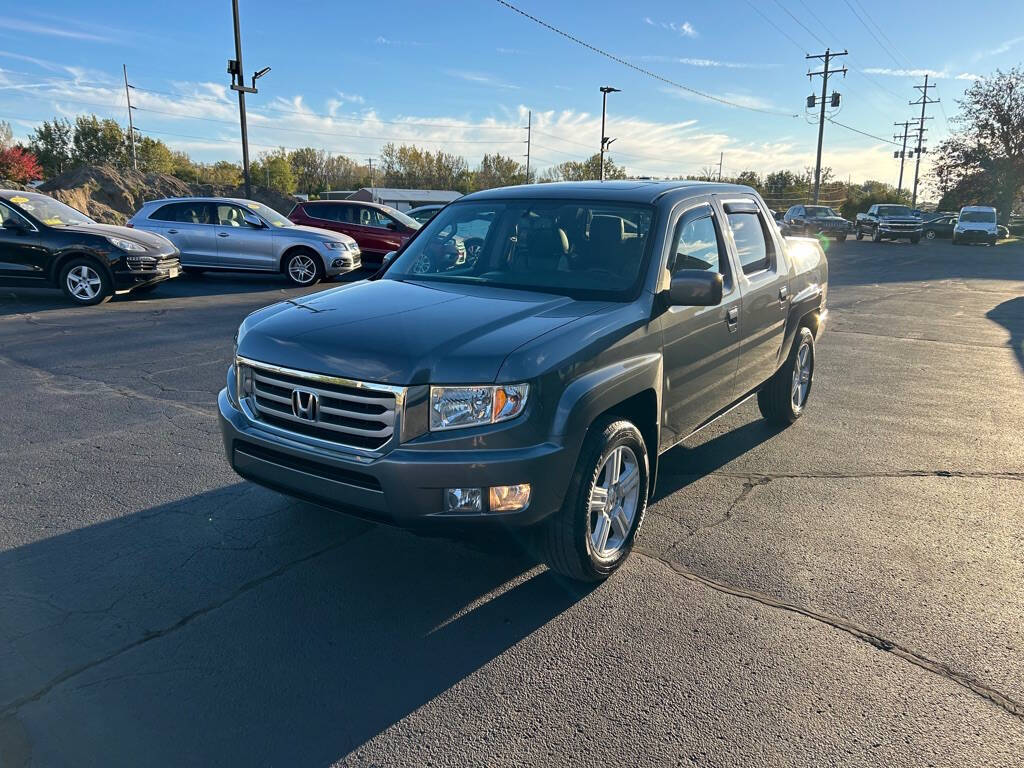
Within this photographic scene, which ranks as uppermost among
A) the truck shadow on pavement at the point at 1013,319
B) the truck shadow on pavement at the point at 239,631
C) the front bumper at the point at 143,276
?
the front bumper at the point at 143,276

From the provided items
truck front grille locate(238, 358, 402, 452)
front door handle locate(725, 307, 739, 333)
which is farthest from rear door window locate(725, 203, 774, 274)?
truck front grille locate(238, 358, 402, 452)

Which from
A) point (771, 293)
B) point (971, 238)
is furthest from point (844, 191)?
point (771, 293)

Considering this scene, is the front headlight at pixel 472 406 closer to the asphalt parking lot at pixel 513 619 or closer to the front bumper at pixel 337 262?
the asphalt parking lot at pixel 513 619

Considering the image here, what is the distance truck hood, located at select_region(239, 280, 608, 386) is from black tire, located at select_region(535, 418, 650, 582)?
0.55 metres

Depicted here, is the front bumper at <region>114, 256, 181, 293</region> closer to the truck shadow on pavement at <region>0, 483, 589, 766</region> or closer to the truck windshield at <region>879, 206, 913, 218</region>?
the truck shadow on pavement at <region>0, 483, 589, 766</region>

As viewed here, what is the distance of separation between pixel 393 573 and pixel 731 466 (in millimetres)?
2672

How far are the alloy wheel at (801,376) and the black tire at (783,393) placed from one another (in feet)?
0.05

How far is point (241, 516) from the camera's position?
429cm

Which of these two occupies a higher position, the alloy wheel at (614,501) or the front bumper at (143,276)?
the front bumper at (143,276)

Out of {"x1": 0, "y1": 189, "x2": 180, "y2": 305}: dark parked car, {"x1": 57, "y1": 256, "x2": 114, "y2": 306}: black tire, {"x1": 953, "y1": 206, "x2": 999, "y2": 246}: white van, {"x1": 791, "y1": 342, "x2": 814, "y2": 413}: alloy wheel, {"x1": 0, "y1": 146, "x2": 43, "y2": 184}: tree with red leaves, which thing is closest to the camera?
Result: {"x1": 791, "y1": 342, "x2": 814, "y2": 413}: alloy wheel

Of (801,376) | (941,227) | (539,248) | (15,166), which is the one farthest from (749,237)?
(15,166)

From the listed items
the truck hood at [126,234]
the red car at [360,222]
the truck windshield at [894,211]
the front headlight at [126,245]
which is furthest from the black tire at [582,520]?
the truck windshield at [894,211]

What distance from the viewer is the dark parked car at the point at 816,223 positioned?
39.3 m

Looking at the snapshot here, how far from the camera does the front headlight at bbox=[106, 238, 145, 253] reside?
11.8 metres
